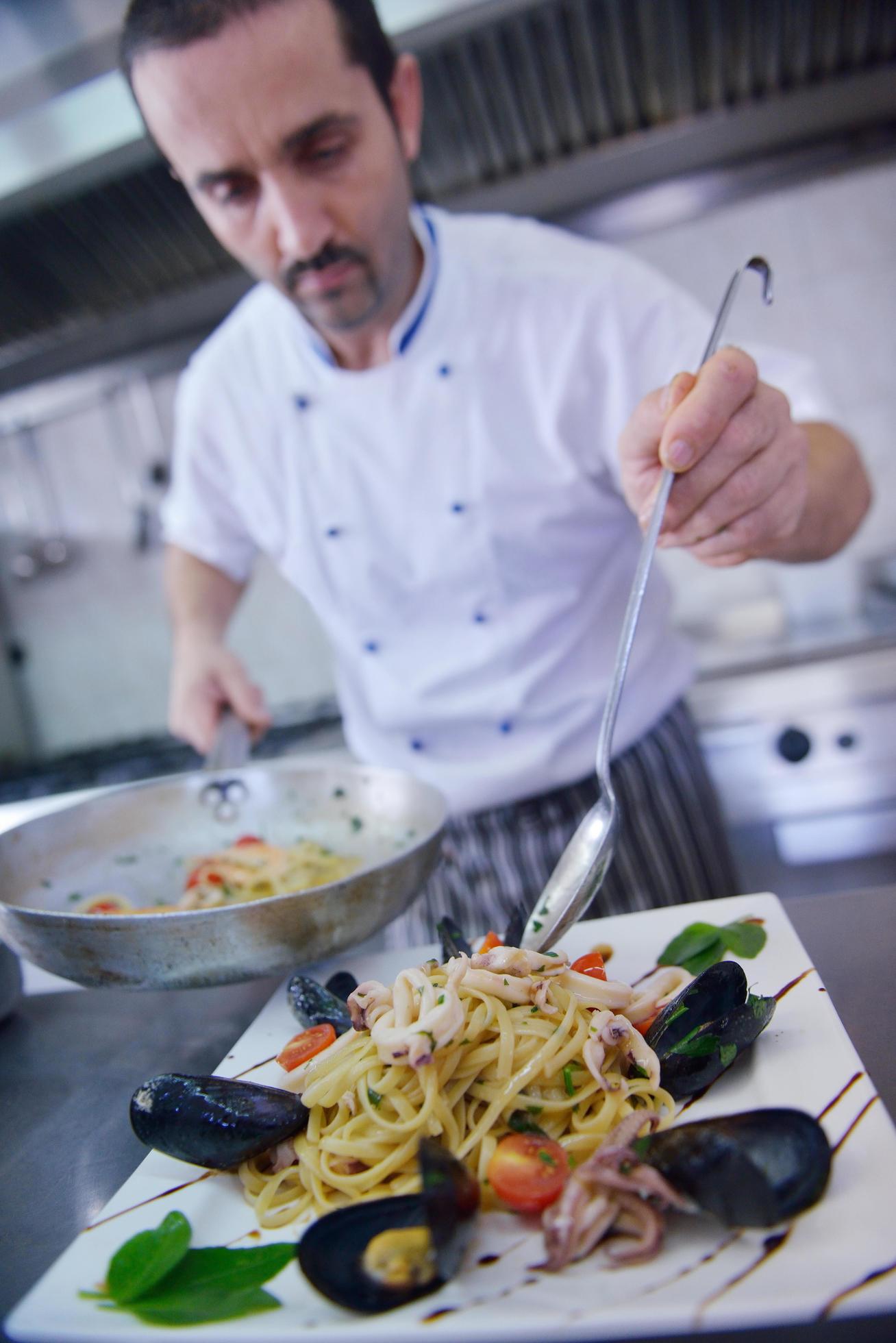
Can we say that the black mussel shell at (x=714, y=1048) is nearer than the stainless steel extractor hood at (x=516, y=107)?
Yes

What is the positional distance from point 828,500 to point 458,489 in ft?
2.38

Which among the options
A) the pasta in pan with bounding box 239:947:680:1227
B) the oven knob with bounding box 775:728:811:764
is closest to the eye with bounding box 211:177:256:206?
the pasta in pan with bounding box 239:947:680:1227

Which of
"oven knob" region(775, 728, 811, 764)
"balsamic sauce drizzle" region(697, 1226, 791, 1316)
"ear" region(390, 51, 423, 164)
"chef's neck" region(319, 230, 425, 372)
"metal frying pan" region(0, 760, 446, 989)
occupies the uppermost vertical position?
"ear" region(390, 51, 423, 164)

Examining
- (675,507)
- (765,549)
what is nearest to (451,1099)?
(675,507)

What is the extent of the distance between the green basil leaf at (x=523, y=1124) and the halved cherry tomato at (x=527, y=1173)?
6 centimetres

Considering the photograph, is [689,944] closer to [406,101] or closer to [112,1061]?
[112,1061]

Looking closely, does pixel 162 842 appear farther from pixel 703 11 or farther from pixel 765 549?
pixel 703 11

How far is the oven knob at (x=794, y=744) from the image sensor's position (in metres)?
2.59

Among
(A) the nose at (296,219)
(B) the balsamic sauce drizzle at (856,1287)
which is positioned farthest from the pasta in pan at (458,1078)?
(A) the nose at (296,219)

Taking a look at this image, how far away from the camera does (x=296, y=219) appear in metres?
1.60

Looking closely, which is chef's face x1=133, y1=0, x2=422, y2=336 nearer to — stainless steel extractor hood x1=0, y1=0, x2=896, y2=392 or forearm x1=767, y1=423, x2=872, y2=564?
forearm x1=767, y1=423, x2=872, y2=564

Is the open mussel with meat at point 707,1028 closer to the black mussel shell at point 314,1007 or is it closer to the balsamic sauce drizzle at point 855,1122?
the balsamic sauce drizzle at point 855,1122

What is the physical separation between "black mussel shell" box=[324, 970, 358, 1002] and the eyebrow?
47.9 inches

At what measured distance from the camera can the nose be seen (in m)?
1.58
